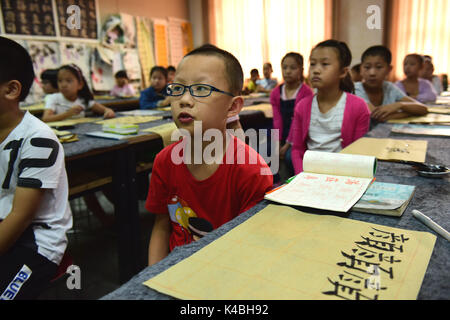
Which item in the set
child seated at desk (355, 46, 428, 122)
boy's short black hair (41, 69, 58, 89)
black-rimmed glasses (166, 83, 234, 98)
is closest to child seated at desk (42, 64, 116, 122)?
boy's short black hair (41, 69, 58, 89)

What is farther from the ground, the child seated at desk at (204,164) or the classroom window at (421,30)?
the classroom window at (421,30)

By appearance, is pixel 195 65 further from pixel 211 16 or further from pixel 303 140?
pixel 211 16

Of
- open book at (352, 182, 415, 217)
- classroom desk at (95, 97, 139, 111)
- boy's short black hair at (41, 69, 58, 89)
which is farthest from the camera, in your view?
classroom desk at (95, 97, 139, 111)

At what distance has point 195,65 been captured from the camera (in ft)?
2.77

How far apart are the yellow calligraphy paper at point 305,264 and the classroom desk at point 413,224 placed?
0.04ft

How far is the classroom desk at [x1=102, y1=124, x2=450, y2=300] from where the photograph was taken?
448mm

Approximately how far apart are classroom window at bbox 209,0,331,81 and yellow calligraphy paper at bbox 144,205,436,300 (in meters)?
6.20

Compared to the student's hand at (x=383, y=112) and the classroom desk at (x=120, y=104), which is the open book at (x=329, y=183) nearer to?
the student's hand at (x=383, y=112)

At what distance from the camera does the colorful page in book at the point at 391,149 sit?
3.63ft

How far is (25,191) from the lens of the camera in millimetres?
982

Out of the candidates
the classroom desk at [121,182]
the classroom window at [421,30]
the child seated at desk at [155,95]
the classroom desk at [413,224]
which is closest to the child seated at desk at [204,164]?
the classroom desk at [413,224]

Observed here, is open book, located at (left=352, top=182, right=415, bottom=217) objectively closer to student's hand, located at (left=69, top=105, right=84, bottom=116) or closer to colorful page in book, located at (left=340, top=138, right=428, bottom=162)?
colorful page in book, located at (left=340, top=138, right=428, bottom=162)
